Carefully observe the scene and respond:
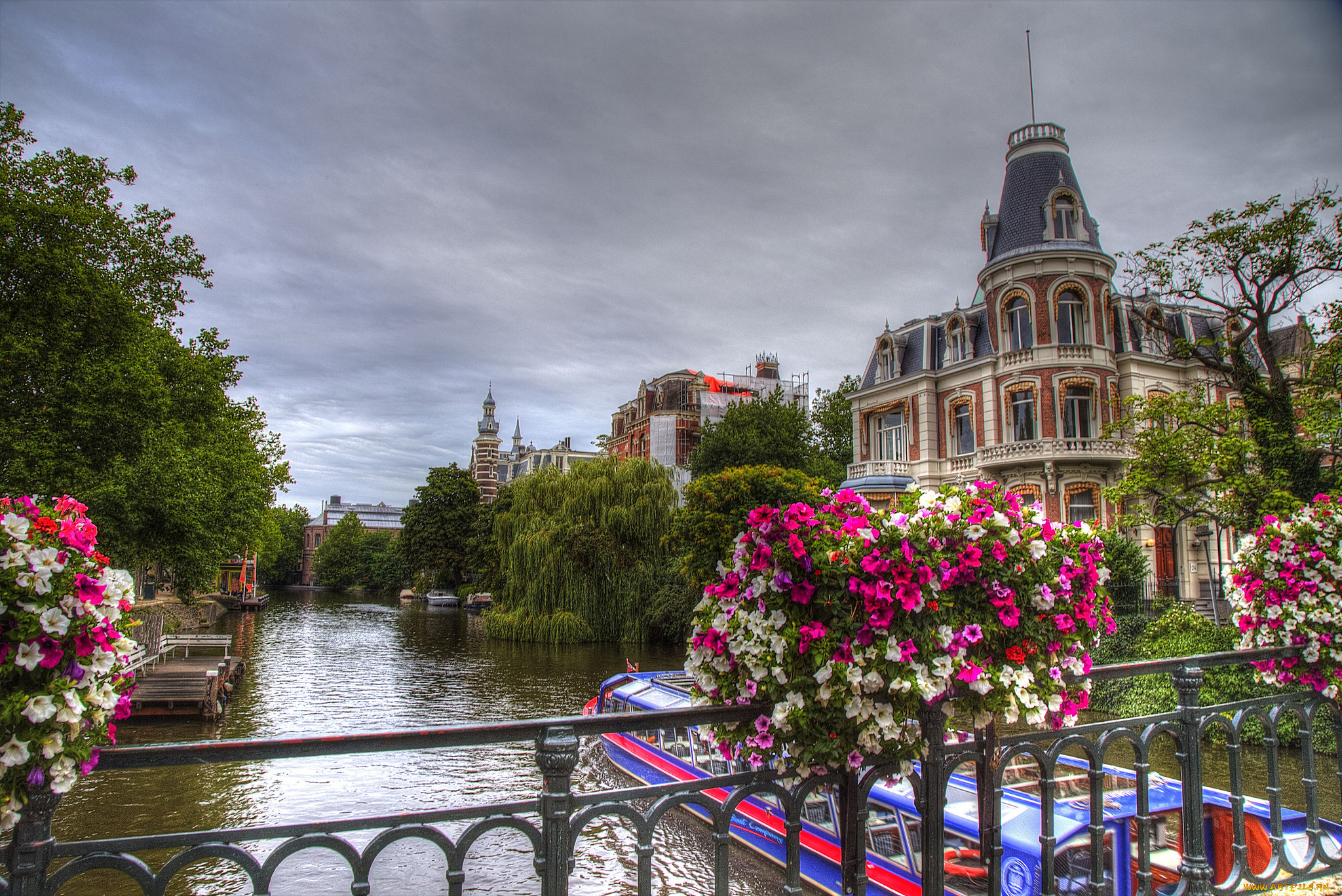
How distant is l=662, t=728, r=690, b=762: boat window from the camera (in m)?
12.8

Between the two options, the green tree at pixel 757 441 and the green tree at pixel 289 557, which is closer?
the green tree at pixel 757 441

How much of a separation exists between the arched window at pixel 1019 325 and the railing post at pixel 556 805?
1067 inches

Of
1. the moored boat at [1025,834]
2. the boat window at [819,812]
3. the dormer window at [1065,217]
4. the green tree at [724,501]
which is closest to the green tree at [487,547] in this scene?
the green tree at [724,501]

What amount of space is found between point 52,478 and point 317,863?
1578 centimetres

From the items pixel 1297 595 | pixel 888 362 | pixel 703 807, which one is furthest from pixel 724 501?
pixel 703 807

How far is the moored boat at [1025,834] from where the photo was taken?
6.80 metres

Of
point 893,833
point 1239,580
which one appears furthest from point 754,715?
point 893,833

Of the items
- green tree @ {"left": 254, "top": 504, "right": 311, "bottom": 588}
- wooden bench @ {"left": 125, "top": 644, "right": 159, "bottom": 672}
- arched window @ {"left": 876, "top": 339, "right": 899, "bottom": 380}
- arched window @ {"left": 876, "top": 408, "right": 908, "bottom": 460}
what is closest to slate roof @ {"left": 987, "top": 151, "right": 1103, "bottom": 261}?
arched window @ {"left": 876, "top": 339, "right": 899, "bottom": 380}

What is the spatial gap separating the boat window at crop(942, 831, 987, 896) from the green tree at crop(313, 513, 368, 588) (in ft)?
355

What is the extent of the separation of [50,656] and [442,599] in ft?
237

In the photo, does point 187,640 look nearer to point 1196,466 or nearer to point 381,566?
point 1196,466

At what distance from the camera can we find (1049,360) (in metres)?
25.9

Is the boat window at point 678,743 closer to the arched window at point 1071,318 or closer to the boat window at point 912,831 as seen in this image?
the boat window at point 912,831

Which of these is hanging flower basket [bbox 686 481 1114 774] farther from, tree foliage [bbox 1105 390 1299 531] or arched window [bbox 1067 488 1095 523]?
arched window [bbox 1067 488 1095 523]
